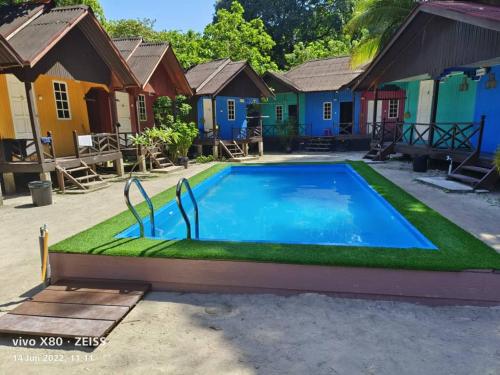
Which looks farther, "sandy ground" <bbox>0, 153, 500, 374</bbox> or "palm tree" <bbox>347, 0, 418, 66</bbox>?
"palm tree" <bbox>347, 0, 418, 66</bbox>

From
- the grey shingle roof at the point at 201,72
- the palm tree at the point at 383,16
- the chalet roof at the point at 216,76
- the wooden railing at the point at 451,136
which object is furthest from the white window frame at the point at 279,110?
the palm tree at the point at 383,16

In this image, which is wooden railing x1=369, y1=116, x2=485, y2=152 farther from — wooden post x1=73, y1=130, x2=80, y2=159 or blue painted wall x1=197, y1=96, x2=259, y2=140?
wooden post x1=73, y1=130, x2=80, y2=159

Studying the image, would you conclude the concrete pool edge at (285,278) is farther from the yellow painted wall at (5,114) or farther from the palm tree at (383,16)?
the palm tree at (383,16)

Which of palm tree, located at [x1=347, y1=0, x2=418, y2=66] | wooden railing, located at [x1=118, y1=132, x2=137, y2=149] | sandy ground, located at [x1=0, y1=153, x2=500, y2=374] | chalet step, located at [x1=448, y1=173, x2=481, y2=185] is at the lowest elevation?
sandy ground, located at [x1=0, y1=153, x2=500, y2=374]

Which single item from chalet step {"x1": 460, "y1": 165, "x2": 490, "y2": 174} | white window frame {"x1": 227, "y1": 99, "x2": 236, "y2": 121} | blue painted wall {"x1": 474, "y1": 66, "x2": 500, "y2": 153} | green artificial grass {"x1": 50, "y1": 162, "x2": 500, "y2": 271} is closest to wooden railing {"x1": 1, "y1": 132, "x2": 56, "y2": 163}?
green artificial grass {"x1": 50, "y1": 162, "x2": 500, "y2": 271}

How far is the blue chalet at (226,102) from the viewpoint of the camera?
19719 millimetres

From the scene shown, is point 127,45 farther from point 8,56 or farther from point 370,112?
point 370,112

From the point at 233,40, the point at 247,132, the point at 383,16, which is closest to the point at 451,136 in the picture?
the point at 383,16

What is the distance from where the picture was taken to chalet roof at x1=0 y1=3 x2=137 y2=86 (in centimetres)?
1006

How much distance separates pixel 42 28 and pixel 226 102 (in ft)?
40.8

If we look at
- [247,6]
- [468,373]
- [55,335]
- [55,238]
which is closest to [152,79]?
[55,238]

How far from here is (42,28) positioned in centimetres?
1090

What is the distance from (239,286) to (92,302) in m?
2.02

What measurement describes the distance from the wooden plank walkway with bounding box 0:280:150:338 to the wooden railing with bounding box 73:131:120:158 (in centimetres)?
831
